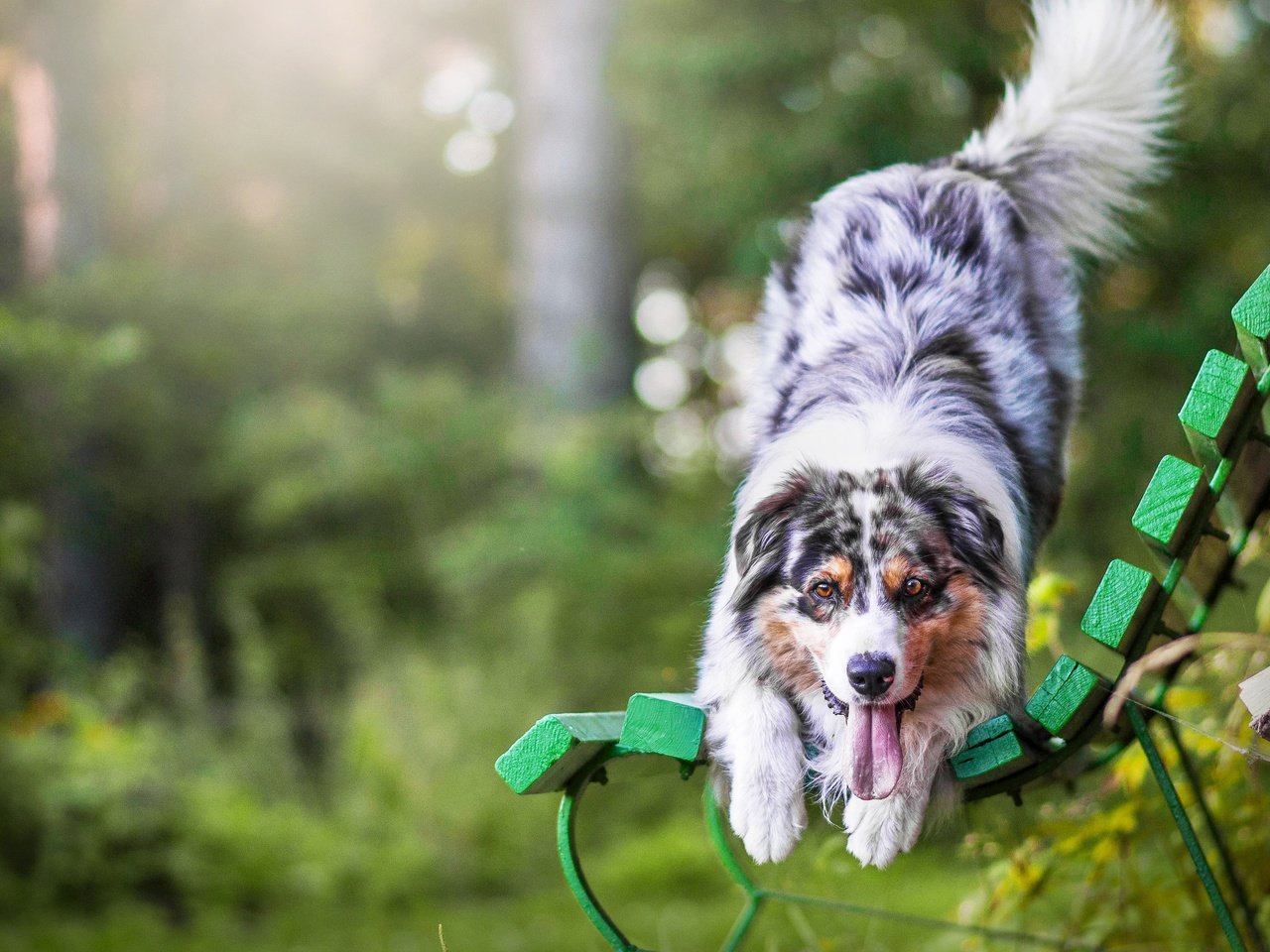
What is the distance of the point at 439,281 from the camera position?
13758 millimetres

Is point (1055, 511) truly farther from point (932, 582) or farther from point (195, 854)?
point (195, 854)

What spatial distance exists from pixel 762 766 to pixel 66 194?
28.9 feet

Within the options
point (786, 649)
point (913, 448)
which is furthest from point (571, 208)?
point (786, 649)

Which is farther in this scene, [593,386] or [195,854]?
[593,386]

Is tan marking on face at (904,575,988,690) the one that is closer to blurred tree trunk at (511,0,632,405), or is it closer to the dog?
the dog

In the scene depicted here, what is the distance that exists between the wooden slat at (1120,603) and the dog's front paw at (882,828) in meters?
0.40

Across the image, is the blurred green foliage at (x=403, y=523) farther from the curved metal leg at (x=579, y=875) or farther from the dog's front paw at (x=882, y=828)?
the dog's front paw at (x=882, y=828)

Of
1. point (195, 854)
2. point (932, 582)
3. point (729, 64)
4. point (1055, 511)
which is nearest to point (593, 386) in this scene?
point (729, 64)

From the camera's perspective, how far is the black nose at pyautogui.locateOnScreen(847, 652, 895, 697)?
6.09ft

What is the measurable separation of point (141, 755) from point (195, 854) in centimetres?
66

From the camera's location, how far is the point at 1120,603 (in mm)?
1993

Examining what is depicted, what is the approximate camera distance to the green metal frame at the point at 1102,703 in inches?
78.3

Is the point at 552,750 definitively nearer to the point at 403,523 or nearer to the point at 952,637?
the point at 952,637

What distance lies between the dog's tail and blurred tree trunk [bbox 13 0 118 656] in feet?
23.9
